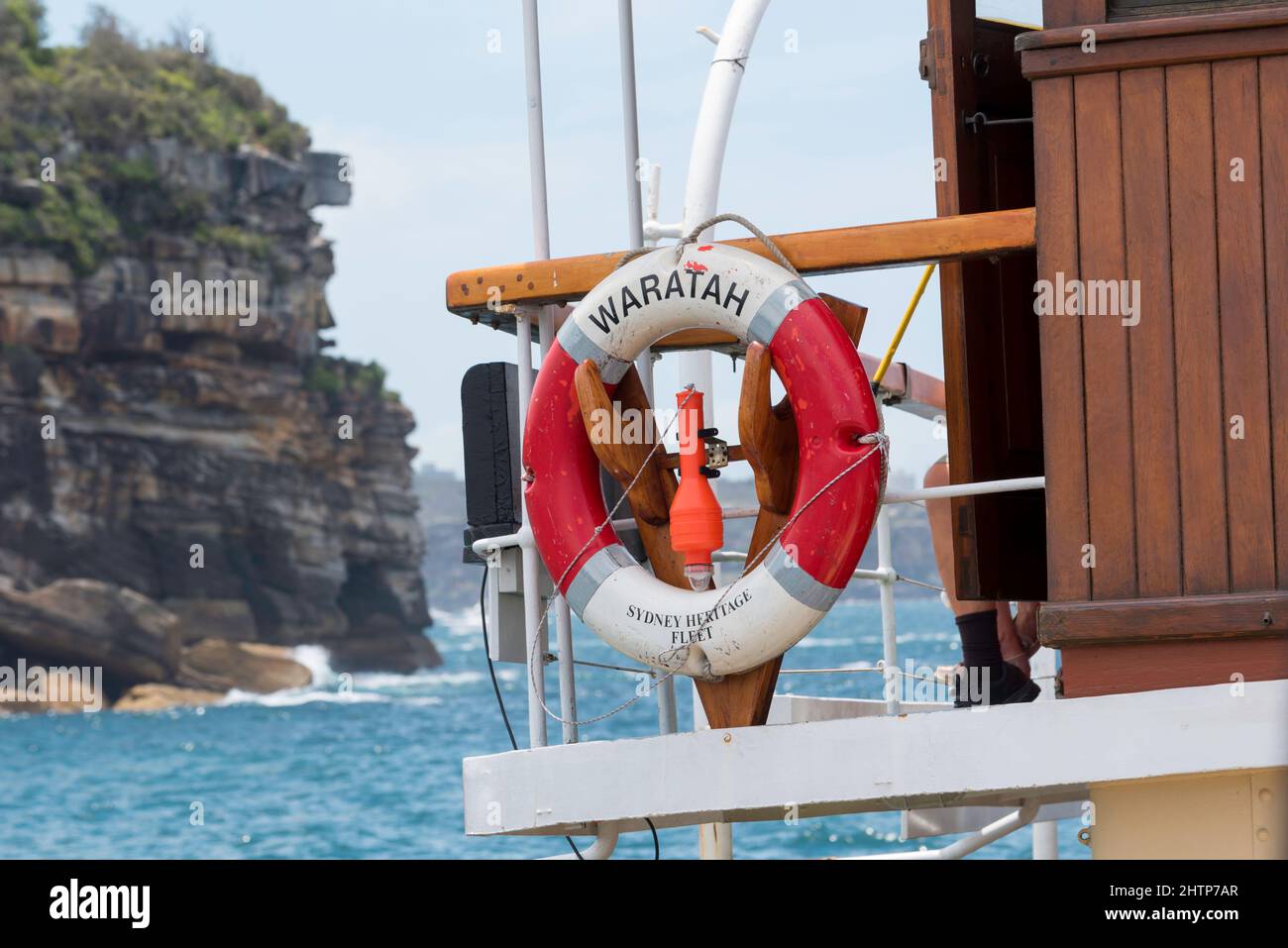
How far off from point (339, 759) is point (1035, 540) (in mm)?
33166

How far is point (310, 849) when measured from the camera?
2316 centimetres

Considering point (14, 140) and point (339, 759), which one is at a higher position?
point (14, 140)

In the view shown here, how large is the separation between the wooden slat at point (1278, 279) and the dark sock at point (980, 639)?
118cm

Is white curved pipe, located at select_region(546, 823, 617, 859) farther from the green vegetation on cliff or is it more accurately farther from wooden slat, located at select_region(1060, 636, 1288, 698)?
the green vegetation on cliff

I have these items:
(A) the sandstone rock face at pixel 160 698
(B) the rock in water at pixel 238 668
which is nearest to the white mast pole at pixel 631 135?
(A) the sandstone rock face at pixel 160 698

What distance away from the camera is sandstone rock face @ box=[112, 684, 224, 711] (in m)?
44.9

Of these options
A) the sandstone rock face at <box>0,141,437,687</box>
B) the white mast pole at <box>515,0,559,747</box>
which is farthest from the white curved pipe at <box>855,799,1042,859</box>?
the sandstone rock face at <box>0,141,437,687</box>

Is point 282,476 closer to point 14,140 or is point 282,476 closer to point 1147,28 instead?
point 14,140

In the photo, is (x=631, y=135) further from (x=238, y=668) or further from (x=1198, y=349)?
(x=238, y=668)

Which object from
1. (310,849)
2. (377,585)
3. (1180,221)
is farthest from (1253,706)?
(377,585)

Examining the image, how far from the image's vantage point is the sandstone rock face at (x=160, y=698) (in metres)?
44.9

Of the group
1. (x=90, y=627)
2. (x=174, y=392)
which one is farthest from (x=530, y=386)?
(x=174, y=392)

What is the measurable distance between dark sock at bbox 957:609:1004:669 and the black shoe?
2 cm

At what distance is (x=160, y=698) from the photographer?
4538cm
